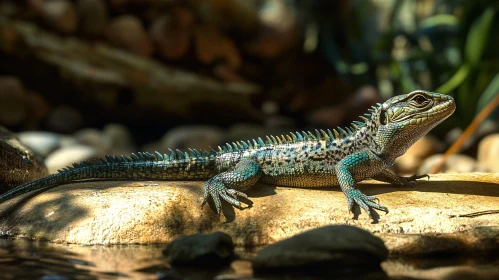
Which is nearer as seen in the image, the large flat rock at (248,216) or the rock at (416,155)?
the large flat rock at (248,216)

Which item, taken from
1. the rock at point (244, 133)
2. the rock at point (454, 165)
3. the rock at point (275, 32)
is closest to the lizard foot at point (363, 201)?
the rock at point (454, 165)

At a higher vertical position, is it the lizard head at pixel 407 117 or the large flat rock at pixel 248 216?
the lizard head at pixel 407 117

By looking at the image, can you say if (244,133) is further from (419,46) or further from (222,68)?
(419,46)

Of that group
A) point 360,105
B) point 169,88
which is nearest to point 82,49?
point 169,88

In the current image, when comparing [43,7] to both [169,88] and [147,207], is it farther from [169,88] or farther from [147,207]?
[147,207]

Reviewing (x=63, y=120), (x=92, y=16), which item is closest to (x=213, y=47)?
(x=92, y=16)

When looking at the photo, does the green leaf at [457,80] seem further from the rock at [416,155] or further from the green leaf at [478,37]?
the rock at [416,155]
